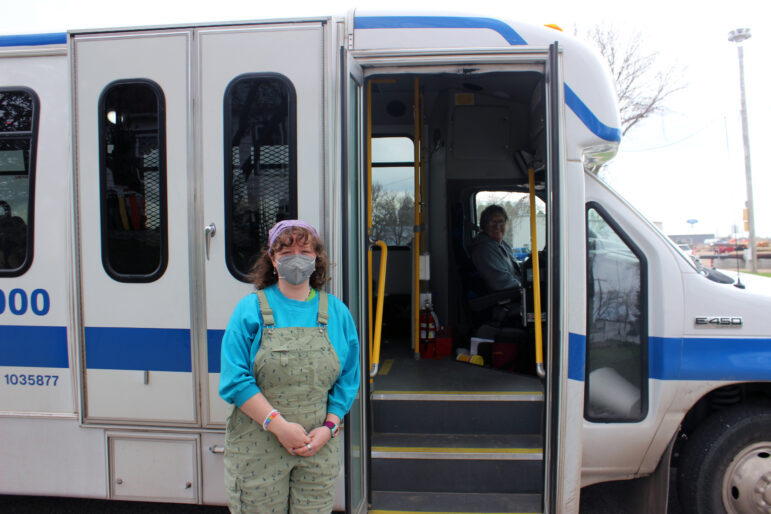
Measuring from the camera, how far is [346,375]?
2.08 metres

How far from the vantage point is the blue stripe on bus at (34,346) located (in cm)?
284

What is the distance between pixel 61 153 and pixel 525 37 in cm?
264

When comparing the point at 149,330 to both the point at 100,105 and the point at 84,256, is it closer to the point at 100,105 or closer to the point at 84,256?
the point at 84,256

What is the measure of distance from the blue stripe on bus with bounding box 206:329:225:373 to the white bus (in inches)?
0.7

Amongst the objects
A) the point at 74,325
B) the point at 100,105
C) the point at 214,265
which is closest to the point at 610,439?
the point at 214,265

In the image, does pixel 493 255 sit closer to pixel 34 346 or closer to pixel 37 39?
pixel 34 346

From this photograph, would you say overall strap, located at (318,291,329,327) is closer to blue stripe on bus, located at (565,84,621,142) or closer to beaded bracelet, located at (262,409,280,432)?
beaded bracelet, located at (262,409,280,432)

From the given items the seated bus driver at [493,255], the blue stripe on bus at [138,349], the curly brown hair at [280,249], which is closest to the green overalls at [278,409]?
the curly brown hair at [280,249]

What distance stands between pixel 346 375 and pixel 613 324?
1633 mm

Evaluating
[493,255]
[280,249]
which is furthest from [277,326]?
[493,255]

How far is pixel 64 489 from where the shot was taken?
2891 mm

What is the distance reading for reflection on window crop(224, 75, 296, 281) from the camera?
2.70 m

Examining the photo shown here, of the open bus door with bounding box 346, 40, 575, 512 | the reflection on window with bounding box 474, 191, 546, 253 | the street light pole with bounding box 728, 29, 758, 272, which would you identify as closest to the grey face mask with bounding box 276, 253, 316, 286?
the open bus door with bounding box 346, 40, 575, 512

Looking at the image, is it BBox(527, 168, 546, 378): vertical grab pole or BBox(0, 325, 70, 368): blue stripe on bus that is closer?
BBox(527, 168, 546, 378): vertical grab pole
